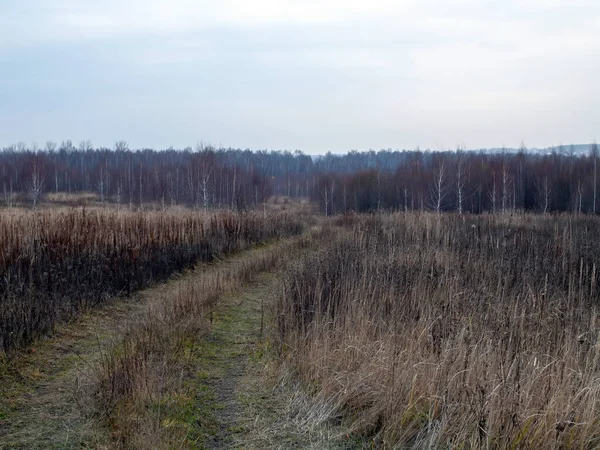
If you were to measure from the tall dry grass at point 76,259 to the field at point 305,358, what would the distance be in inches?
1.5

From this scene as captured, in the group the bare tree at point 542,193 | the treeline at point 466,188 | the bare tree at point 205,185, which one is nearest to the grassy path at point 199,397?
the bare tree at point 205,185

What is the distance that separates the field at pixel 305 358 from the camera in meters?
3.39

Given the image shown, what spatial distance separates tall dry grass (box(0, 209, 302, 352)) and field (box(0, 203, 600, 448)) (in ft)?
0.13

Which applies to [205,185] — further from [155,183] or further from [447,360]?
[447,360]

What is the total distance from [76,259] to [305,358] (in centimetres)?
509

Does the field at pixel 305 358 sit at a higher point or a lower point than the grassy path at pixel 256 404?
higher

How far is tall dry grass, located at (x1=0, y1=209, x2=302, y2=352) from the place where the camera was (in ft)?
19.9

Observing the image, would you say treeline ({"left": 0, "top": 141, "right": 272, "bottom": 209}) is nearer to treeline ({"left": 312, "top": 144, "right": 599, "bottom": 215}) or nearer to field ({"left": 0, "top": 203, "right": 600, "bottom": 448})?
treeline ({"left": 312, "top": 144, "right": 599, "bottom": 215})

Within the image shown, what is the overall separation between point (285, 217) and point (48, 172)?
42457 millimetres

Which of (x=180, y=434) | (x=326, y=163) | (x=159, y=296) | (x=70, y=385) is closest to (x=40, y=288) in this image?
(x=159, y=296)

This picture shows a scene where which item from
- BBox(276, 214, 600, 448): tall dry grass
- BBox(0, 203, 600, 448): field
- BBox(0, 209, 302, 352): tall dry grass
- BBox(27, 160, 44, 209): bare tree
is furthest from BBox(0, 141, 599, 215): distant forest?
BBox(276, 214, 600, 448): tall dry grass

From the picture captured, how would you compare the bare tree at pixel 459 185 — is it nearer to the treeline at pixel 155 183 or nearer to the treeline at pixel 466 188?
the treeline at pixel 466 188

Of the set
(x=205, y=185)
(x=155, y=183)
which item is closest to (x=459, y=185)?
(x=205, y=185)

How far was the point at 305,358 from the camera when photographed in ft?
15.5
